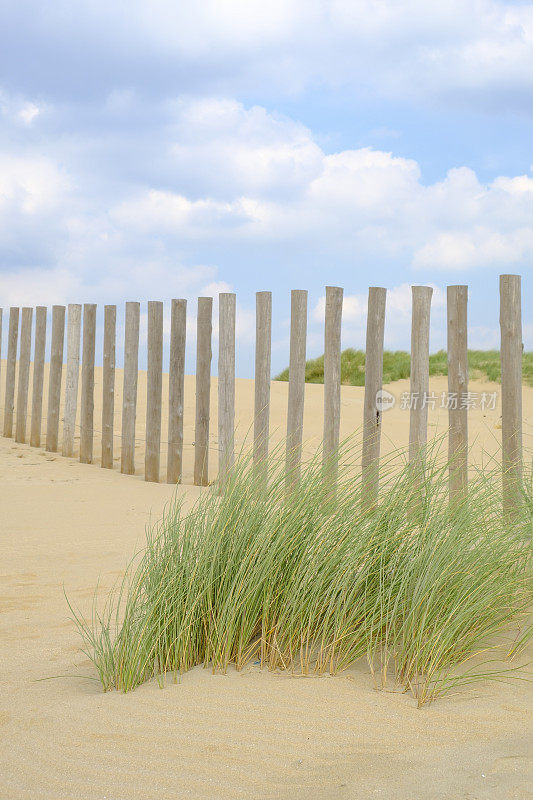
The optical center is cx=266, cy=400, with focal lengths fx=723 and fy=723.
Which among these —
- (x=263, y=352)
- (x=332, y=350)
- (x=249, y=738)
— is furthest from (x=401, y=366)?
(x=249, y=738)

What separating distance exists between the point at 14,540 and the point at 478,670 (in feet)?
13.2

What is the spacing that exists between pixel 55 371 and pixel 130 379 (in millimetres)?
1633

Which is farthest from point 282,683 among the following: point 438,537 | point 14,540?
point 14,540

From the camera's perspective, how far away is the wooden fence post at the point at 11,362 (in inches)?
402

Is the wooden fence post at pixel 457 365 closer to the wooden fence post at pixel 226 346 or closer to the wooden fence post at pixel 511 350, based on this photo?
the wooden fence post at pixel 511 350

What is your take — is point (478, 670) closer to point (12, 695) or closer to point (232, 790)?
point (232, 790)

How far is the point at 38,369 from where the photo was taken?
9602 millimetres

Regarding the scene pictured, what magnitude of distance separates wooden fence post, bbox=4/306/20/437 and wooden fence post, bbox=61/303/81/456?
1597mm

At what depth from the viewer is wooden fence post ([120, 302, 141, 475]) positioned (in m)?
8.02

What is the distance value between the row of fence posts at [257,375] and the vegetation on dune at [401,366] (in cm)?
735

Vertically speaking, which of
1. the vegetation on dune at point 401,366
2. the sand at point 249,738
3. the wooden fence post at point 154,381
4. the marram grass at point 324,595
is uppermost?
the vegetation on dune at point 401,366

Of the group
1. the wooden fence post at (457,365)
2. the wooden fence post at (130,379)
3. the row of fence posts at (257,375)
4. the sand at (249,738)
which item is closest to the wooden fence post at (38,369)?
the row of fence posts at (257,375)

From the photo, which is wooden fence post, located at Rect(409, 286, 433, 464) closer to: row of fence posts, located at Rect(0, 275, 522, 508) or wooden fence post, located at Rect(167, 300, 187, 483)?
row of fence posts, located at Rect(0, 275, 522, 508)

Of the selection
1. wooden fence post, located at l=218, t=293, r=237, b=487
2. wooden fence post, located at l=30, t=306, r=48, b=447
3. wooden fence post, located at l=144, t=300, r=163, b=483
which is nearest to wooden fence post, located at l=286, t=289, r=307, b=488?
wooden fence post, located at l=218, t=293, r=237, b=487
